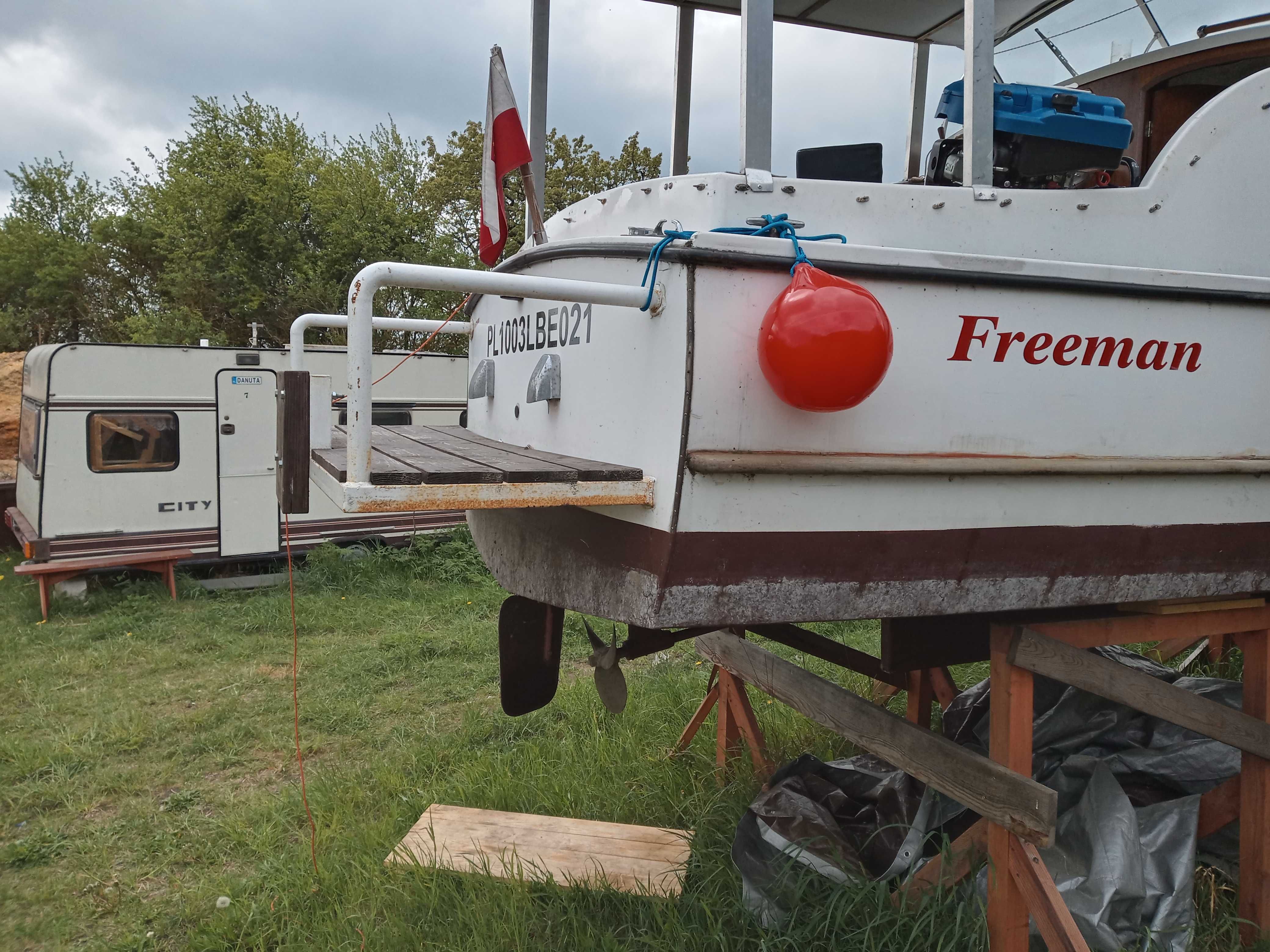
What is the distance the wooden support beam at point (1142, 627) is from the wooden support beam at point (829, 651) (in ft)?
2.58

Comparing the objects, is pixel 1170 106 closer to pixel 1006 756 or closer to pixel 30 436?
pixel 1006 756

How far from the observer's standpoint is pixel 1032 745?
104 inches

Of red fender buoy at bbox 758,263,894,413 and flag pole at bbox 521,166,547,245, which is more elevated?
flag pole at bbox 521,166,547,245

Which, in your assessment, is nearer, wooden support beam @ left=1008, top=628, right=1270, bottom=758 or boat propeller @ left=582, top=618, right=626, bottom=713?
wooden support beam @ left=1008, top=628, right=1270, bottom=758

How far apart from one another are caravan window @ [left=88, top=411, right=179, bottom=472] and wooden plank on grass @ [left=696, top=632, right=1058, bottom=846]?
21.9 feet

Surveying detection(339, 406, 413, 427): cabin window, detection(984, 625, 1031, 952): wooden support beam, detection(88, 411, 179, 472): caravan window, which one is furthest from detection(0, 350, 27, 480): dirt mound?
detection(984, 625, 1031, 952): wooden support beam

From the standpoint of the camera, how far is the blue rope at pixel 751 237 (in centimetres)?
185

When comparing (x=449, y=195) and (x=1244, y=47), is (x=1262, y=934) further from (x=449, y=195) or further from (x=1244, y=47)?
(x=449, y=195)

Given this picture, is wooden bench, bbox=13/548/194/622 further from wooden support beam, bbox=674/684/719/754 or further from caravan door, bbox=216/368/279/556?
wooden support beam, bbox=674/684/719/754

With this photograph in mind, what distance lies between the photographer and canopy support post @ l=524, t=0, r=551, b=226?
3.23 meters

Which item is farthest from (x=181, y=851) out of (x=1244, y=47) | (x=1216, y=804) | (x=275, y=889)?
(x=1244, y=47)

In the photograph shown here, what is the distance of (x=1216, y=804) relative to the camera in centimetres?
283

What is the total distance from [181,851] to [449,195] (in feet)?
63.2

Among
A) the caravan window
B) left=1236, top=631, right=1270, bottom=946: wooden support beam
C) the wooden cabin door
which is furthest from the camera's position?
the caravan window
